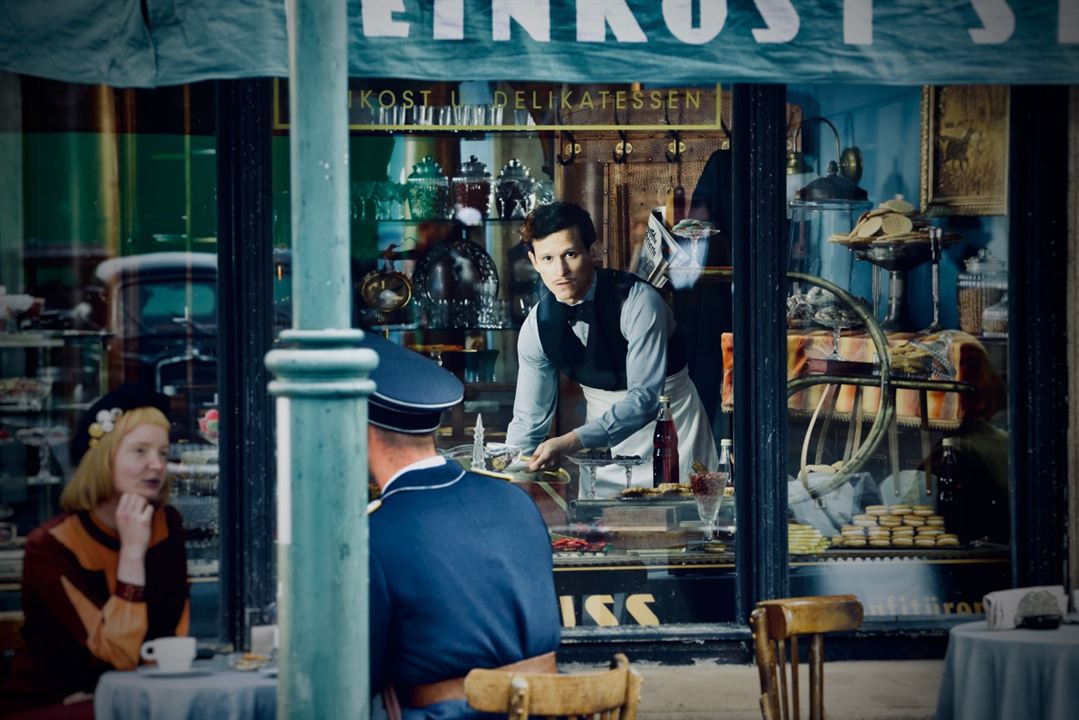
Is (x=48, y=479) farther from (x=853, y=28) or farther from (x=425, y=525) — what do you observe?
(x=853, y=28)

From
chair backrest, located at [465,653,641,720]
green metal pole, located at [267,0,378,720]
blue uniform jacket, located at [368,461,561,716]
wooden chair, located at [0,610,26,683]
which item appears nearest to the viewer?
green metal pole, located at [267,0,378,720]

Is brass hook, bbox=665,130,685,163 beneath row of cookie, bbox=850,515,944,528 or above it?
above

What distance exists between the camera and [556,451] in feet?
23.2

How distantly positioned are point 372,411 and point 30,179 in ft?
9.48

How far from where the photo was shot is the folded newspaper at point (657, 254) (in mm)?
7023

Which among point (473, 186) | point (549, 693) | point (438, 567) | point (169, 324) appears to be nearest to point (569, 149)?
point (473, 186)

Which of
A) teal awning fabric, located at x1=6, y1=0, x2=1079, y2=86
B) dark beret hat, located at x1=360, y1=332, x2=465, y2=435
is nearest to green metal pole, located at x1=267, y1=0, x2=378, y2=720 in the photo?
dark beret hat, located at x1=360, y1=332, x2=465, y2=435

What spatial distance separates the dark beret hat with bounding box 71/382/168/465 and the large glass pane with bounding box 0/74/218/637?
2.3 inches

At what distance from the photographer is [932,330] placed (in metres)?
7.08

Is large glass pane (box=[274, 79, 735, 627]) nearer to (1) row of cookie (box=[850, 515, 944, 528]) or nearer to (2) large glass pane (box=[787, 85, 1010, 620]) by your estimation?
(2) large glass pane (box=[787, 85, 1010, 620])

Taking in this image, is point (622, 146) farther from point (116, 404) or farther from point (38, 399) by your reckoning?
point (38, 399)

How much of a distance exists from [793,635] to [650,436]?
229 cm

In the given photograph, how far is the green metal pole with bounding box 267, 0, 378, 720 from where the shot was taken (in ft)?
11.0

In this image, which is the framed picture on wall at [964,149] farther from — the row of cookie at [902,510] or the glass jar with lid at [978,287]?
the row of cookie at [902,510]
